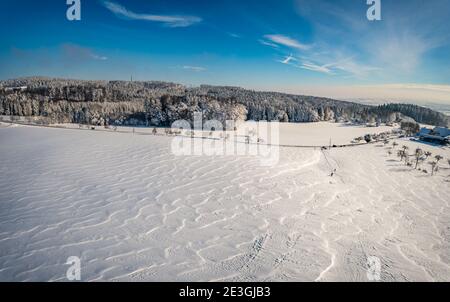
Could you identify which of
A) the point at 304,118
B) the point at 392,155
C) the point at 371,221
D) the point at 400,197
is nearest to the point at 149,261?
the point at 371,221

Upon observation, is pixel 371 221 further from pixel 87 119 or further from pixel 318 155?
pixel 87 119

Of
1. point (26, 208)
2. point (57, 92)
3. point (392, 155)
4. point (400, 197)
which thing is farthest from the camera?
point (57, 92)

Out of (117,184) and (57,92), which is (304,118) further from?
(57,92)
